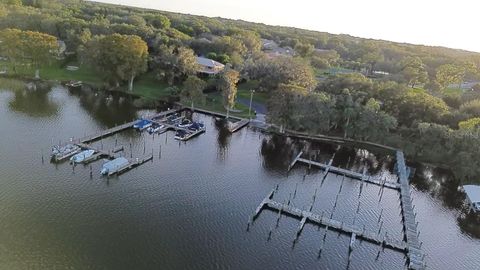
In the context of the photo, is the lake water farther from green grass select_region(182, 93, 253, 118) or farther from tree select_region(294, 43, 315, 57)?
tree select_region(294, 43, 315, 57)

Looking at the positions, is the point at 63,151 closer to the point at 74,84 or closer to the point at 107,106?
the point at 107,106

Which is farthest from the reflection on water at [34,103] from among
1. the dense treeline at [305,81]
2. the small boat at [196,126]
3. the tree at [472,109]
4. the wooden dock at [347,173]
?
the tree at [472,109]

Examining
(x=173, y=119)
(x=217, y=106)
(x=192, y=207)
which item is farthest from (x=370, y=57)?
(x=192, y=207)

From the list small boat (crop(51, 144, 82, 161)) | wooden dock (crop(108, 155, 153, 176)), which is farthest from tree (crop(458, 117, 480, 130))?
small boat (crop(51, 144, 82, 161))

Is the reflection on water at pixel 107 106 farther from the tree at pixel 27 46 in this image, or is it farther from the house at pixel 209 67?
the house at pixel 209 67

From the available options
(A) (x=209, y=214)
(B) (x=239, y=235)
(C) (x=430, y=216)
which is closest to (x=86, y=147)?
(A) (x=209, y=214)

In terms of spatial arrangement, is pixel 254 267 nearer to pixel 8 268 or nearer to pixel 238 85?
pixel 8 268
